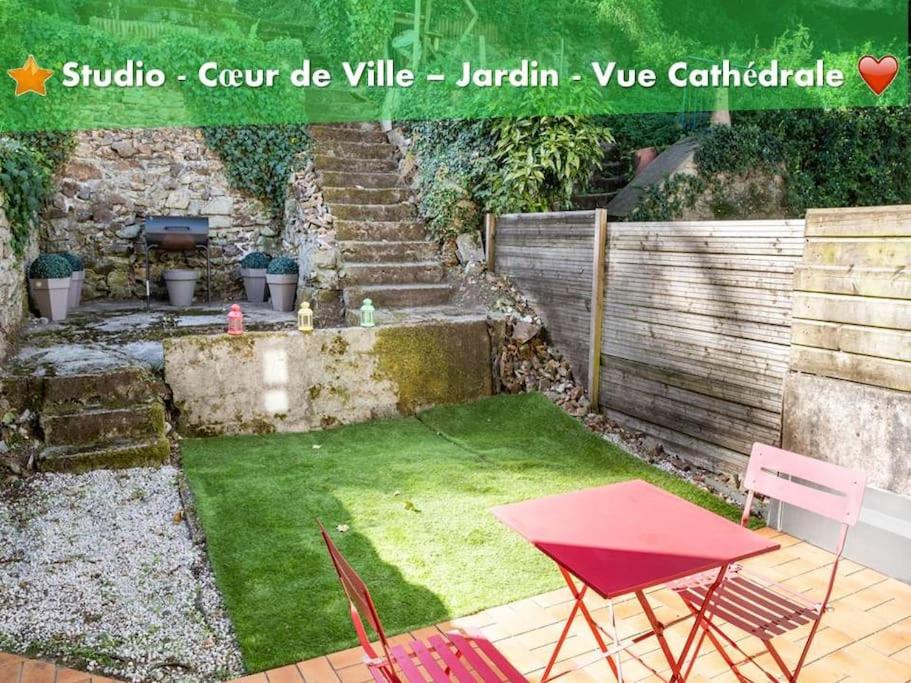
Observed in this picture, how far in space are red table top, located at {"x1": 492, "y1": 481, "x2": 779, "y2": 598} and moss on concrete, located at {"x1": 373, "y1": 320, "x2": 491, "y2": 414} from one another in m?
3.56

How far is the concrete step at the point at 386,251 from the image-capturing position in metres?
7.97

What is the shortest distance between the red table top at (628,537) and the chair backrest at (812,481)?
0.45 metres

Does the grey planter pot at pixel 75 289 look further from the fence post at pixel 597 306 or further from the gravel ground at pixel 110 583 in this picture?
the fence post at pixel 597 306

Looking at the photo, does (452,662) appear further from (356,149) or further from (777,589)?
(356,149)

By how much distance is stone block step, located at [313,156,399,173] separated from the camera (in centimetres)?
917

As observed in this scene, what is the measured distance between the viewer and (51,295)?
281 inches

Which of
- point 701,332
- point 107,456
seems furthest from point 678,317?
point 107,456

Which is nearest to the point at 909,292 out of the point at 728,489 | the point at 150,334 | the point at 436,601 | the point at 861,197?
the point at 728,489

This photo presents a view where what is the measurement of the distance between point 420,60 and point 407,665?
34.5 ft

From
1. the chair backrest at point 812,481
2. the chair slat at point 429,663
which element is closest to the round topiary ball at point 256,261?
the chair backrest at point 812,481

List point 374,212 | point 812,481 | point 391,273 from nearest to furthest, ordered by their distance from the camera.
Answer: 1. point 812,481
2. point 391,273
3. point 374,212

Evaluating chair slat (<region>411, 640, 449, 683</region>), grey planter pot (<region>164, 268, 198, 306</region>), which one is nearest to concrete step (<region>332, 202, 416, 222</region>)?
grey planter pot (<region>164, 268, 198, 306</region>)

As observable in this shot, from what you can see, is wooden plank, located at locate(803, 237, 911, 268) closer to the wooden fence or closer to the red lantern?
the wooden fence

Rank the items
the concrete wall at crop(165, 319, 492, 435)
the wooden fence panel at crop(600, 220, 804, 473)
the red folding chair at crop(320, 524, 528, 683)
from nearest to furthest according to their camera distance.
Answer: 1. the red folding chair at crop(320, 524, 528, 683)
2. the wooden fence panel at crop(600, 220, 804, 473)
3. the concrete wall at crop(165, 319, 492, 435)
